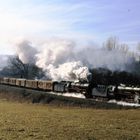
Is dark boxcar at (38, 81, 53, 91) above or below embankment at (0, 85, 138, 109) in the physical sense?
above

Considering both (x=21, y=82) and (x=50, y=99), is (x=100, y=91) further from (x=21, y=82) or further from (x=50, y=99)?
(x=21, y=82)

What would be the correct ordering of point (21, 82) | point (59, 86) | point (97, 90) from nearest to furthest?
point (97, 90) → point (59, 86) → point (21, 82)

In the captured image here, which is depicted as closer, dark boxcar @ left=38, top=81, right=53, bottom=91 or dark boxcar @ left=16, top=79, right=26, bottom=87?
dark boxcar @ left=38, top=81, right=53, bottom=91

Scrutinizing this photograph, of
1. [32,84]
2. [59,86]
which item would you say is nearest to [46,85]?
[59,86]

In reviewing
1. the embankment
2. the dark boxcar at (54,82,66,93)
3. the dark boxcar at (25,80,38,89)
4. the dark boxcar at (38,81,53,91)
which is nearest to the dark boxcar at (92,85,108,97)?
the embankment

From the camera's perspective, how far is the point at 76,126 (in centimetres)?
2320

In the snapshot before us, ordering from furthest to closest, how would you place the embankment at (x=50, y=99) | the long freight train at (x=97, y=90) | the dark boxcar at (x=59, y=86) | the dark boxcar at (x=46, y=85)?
the dark boxcar at (x=46, y=85), the dark boxcar at (x=59, y=86), the long freight train at (x=97, y=90), the embankment at (x=50, y=99)

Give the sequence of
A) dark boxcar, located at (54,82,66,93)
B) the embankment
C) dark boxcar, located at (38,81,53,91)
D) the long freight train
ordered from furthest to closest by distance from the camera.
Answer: dark boxcar, located at (38,81,53,91), dark boxcar, located at (54,82,66,93), the long freight train, the embankment

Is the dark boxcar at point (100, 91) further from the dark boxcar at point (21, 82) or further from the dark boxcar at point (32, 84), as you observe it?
the dark boxcar at point (21, 82)

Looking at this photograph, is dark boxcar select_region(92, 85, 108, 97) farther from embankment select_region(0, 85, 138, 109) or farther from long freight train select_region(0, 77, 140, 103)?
embankment select_region(0, 85, 138, 109)

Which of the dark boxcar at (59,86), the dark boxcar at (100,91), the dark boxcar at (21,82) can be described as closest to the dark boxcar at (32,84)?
the dark boxcar at (21,82)

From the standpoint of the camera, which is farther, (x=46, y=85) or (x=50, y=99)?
(x=46, y=85)

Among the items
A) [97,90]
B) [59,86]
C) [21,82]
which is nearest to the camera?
[97,90]

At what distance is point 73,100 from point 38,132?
28.0 m
